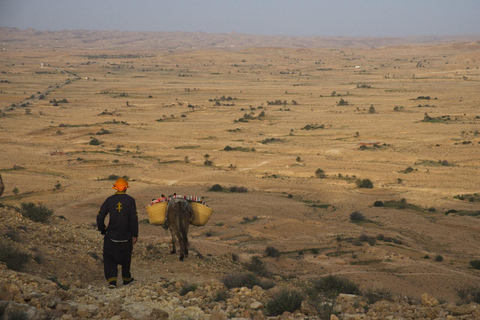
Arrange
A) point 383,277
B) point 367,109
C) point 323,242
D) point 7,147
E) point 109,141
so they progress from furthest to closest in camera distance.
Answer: point 367,109 → point 109,141 → point 7,147 → point 323,242 → point 383,277

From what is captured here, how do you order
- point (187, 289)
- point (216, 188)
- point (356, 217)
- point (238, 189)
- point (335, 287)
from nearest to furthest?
point (187, 289) → point (335, 287) → point (356, 217) → point (238, 189) → point (216, 188)

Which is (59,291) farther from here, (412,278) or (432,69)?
(432,69)

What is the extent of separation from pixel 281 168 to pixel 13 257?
21.0 meters

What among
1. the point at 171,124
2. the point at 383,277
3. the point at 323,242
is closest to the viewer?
the point at 383,277

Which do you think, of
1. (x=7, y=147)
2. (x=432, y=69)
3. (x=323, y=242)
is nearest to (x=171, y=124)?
(x=7, y=147)

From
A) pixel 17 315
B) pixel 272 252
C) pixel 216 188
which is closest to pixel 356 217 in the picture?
pixel 272 252

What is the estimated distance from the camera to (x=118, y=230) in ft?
27.1

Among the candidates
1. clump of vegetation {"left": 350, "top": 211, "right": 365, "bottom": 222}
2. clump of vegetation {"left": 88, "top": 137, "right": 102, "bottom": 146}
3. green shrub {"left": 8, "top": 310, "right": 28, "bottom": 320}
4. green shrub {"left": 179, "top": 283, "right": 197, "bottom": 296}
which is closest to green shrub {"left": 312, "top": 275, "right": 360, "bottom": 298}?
green shrub {"left": 179, "top": 283, "right": 197, "bottom": 296}

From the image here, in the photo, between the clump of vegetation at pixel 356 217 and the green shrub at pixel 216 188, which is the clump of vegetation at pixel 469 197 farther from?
the green shrub at pixel 216 188

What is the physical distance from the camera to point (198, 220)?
1078cm

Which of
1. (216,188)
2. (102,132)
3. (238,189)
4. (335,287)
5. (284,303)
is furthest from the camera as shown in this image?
(102,132)

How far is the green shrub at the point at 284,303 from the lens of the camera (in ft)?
23.9

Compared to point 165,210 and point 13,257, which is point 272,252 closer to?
point 165,210

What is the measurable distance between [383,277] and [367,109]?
43880 mm
